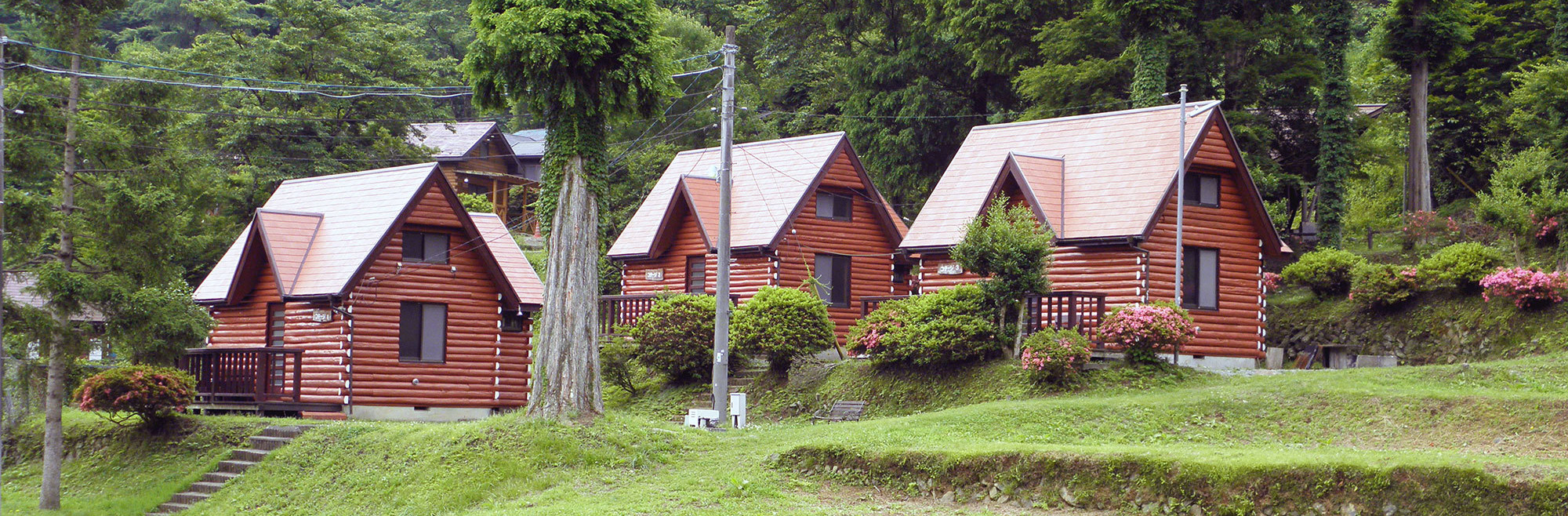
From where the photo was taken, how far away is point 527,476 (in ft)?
69.8

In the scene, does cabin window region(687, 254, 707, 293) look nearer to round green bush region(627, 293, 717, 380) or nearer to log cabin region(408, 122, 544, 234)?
round green bush region(627, 293, 717, 380)

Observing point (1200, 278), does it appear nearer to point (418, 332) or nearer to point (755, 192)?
point (755, 192)

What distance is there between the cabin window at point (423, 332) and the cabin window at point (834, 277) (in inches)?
408

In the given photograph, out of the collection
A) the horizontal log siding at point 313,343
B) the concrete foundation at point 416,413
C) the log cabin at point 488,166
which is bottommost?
the concrete foundation at point 416,413

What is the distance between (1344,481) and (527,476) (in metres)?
12.1

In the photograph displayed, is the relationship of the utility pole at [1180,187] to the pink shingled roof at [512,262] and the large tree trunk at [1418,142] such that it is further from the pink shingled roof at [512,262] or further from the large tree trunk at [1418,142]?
A: the large tree trunk at [1418,142]

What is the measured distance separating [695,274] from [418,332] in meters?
8.74

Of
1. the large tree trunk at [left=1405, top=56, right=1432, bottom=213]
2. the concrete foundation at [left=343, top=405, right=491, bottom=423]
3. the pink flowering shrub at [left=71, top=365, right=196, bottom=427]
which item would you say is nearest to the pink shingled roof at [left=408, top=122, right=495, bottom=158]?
the concrete foundation at [left=343, top=405, right=491, bottom=423]

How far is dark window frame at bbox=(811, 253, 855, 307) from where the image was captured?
37.0 meters

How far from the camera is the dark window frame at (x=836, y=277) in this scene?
37.0m

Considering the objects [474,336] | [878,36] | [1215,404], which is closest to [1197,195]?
[1215,404]

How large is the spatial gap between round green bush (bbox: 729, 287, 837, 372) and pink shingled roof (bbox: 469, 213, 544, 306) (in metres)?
5.42

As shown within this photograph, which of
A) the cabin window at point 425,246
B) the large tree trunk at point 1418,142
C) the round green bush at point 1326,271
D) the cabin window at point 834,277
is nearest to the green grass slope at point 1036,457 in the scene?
the cabin window at point 425,246

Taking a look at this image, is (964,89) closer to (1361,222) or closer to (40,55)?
(1361,222)
